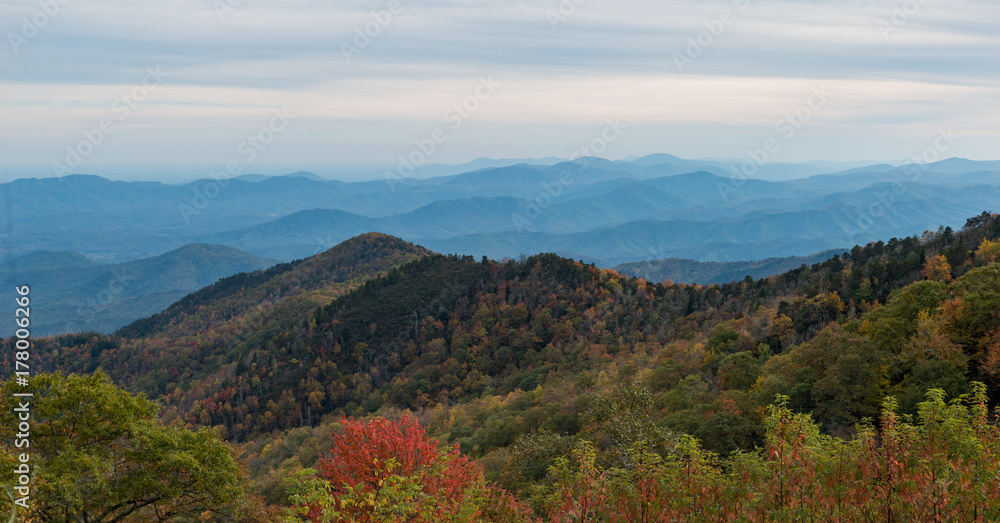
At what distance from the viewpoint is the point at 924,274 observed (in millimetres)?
55156

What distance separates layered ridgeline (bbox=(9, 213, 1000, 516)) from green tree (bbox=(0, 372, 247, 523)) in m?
4.81

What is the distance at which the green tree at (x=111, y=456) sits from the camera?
73.1 feet

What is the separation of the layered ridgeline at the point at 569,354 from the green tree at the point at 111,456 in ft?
15.8

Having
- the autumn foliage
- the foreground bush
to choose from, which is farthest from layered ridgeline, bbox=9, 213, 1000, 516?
the foreground bush

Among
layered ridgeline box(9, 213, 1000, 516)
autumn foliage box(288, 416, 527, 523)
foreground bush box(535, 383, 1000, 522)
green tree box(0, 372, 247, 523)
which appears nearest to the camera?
foreground bush box(535, 383, 1000, 522)

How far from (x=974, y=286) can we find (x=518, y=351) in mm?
69419

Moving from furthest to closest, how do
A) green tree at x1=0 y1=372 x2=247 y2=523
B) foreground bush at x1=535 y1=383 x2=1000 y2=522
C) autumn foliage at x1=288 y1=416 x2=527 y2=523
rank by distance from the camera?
1. green tree at x1=0 y1=372 x2=247 y2=523
2. autumn foliage at x1=288 y1=416 x2=527 y2=523
3. foreground bush at x1=535 y1=383 x2=1000 y2=522

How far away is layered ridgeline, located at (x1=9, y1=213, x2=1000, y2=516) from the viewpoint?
34.8 meters

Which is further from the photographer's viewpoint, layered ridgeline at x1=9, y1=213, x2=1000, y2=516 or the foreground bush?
layered ridgeline at x1=9, y1=213, x2=1000, y2=516

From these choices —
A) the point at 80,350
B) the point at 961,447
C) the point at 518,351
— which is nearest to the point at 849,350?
the point at 961,447

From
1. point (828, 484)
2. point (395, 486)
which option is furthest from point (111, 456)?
point (828, 484)

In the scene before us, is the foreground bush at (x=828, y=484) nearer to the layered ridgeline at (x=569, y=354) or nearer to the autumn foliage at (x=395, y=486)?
the autumn foliage at (x=395, y=486)

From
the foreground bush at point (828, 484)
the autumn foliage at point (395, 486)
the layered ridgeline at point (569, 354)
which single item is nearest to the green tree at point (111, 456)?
the layered ridgeline at point (569, 354)

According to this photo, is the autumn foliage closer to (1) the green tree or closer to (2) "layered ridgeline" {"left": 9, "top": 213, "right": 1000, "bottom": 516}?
(2) "layered ridgeline" {"left": 9, "top": 213, "right": 1000, "bottom": 516}
